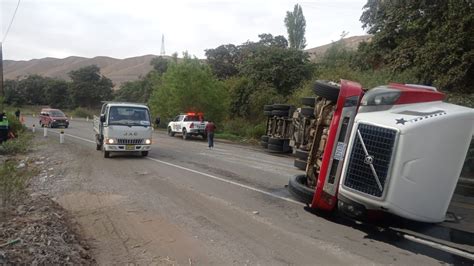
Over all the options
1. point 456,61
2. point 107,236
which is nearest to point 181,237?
point 107,236

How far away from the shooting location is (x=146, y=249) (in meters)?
5.32

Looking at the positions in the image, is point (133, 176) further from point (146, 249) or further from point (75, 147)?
point (75, 147)

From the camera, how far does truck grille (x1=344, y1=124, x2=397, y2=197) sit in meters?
5.24

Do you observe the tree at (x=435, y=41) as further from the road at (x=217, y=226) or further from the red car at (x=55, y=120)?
the red car at (x=55, y=120)

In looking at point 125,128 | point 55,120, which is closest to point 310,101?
point 125,128

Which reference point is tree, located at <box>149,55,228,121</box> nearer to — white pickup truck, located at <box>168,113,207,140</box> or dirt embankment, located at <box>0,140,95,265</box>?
white pickup truck, located at <box>168,113,207,140</box>

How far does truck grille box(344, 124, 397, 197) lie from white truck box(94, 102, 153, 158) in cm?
1048

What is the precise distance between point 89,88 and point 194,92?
50.3 m

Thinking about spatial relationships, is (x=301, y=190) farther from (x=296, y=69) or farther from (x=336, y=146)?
(x=296, y=69)

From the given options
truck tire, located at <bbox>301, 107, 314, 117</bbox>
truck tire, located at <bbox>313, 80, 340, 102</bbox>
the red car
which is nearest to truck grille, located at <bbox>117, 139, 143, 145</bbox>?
truck tire, located at <bbox>301, 107, 314, 117</bbox>

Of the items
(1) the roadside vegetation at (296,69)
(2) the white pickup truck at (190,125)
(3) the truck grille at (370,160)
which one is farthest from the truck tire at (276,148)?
(2) the white pickup truck at (190,125)

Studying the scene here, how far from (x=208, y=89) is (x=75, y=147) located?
53.4 ft

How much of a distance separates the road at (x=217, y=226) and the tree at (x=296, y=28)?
6699 cm

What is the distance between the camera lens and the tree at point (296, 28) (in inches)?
2940
